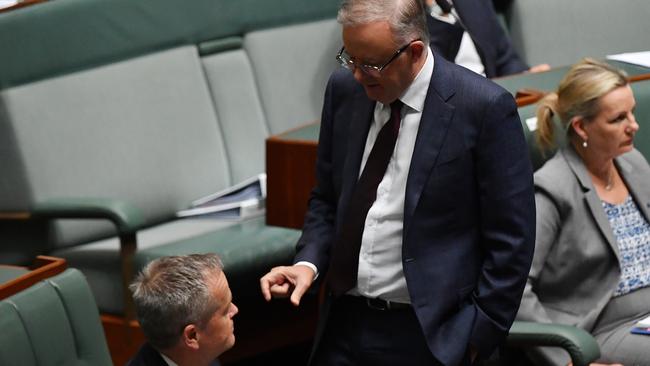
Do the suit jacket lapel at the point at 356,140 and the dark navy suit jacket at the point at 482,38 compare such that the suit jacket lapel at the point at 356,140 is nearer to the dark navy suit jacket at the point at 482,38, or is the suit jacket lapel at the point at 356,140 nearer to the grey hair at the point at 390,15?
the grey hair at the point at 390,15

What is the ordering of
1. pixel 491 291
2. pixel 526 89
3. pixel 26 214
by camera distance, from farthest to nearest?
pixel 26 214 → pixel 526 89 → pixel 491 291

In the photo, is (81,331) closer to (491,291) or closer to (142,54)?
(491,291)

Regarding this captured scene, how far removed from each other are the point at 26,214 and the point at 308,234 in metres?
1.33

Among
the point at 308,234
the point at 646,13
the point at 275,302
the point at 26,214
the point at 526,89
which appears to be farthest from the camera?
the point at 646,13

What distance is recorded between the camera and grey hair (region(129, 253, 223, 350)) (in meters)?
2.19

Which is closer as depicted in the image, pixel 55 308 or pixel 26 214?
pixel 55 308

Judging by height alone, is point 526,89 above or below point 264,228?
above

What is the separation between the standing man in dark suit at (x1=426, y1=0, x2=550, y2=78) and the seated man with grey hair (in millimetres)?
1929

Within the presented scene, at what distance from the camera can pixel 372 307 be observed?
242cm

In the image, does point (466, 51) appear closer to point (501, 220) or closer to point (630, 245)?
point (630, 245)

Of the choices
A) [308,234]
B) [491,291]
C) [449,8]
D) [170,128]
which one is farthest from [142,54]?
[491,291]

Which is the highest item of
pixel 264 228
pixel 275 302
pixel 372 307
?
pixel 372 307

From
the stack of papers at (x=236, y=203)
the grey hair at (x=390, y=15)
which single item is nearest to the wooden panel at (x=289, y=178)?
the stack of papers at (x=236, y=203)

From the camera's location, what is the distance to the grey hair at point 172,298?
219cm
